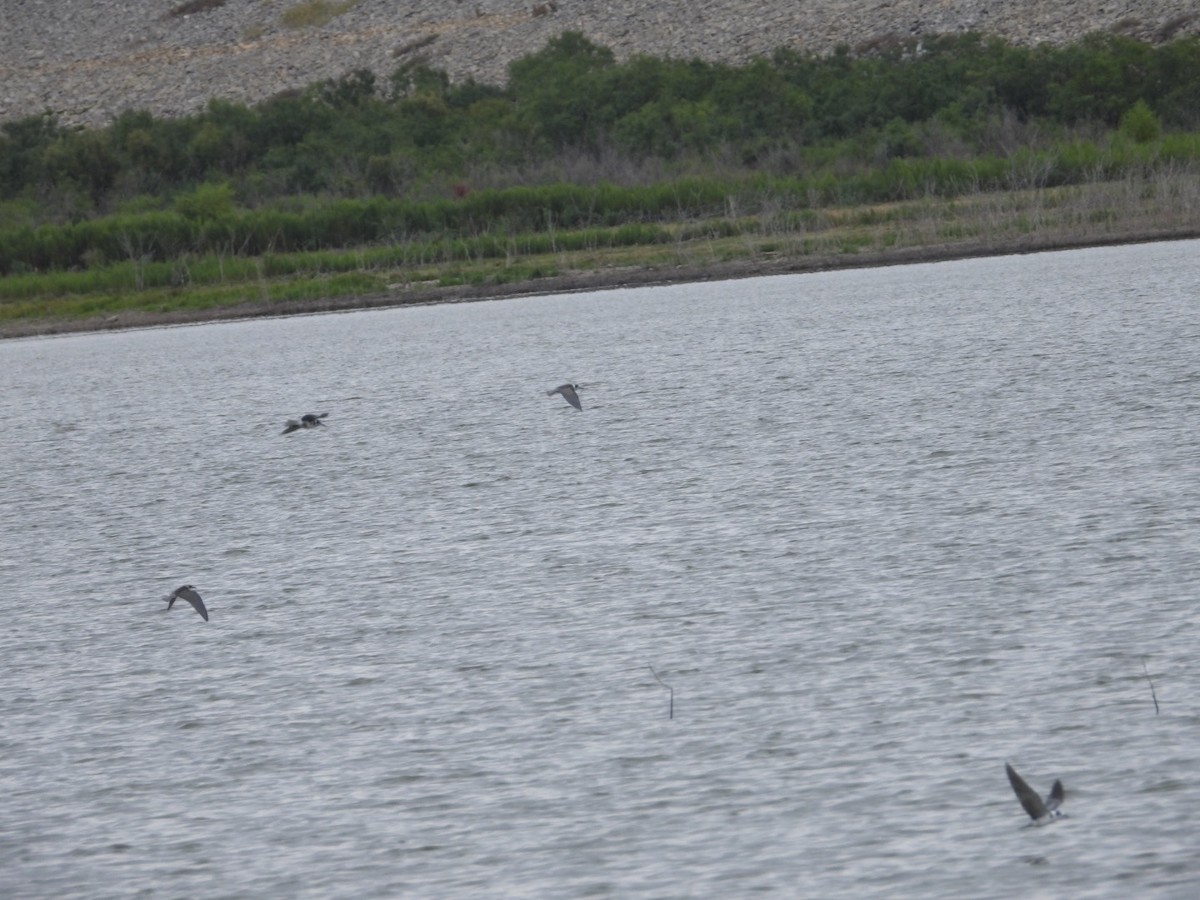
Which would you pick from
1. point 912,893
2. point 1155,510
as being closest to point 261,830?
point 912,893

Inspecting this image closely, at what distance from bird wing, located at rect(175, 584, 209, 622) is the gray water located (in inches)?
3.7

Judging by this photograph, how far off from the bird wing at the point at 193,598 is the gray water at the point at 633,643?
9 cm

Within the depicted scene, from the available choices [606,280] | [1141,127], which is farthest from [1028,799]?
[1141,127]

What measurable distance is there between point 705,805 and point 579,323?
1603 centimetres

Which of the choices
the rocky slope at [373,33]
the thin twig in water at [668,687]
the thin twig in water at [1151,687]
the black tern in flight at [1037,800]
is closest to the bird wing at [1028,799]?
the black tern in flight at [1037,800]

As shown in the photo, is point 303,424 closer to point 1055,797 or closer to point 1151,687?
point 1151,687

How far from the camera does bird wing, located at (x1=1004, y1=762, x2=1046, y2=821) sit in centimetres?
402

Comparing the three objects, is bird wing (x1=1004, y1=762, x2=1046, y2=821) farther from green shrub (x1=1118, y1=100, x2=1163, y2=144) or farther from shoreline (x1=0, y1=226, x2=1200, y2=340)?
A: green shrub (x1=1118, y1=100, x2=1163, y2=144)

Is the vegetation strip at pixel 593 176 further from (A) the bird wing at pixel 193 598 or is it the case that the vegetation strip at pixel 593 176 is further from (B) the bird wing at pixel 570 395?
(A) the bird wing at pixel 193 598

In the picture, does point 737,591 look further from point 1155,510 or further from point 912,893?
point 912,893

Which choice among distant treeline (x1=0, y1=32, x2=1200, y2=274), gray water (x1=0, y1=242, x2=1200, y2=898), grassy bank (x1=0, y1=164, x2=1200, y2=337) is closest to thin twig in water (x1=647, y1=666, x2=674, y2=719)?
gray water (x1=0, y1=242, x2=1200, y2=898)

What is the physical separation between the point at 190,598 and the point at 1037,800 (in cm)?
360

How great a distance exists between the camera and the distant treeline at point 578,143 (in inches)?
1406

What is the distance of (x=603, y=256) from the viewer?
30.1 meters
